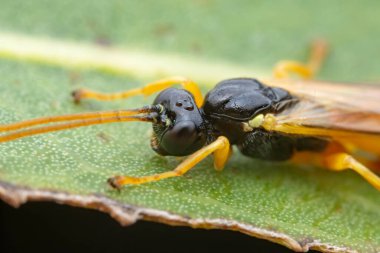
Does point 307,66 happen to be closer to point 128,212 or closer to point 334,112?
point 334,112

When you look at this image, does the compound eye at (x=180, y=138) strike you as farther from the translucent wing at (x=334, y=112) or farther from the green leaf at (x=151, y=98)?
the translucent wing at (x=334, y=112)

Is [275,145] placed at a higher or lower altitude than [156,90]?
lower

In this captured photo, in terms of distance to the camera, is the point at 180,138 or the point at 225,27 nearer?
the point at 180,138

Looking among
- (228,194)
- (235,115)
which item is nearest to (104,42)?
(235,115)

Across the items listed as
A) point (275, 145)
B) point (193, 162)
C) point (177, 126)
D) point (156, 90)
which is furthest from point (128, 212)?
point (275, 145)

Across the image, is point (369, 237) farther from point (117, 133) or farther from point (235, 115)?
point (117, 133)

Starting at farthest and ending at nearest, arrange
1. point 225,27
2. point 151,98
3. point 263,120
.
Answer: point 225,27
point 151,98
point 263,120

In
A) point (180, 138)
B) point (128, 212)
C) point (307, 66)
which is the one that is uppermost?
point (307, 66)
